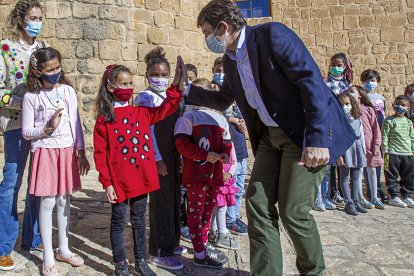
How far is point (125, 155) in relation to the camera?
2914mm

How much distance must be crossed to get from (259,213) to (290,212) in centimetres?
20

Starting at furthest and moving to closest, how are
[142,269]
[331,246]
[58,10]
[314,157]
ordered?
1. [58,10]
2. [331,246]
3. [142,269]
4. [314,157]

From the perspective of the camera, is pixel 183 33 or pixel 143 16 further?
pixel 183 33

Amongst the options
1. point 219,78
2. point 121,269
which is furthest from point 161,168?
point 219,78

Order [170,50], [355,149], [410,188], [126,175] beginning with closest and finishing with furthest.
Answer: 1. [126,175]
2. [355,149]
3. [410,188]
4. [170,50]

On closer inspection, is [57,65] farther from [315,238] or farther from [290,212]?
[315,238]

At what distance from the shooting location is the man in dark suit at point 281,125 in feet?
7.61

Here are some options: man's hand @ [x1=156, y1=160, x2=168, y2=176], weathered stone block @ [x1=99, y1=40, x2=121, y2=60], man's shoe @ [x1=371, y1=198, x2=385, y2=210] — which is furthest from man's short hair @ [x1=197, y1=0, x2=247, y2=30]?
weathered stone block @ [x1=99, y1=40, x2=121, y2=60]

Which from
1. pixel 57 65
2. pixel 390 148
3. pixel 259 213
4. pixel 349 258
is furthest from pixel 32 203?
pixel 390 148

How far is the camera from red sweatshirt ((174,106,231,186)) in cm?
323

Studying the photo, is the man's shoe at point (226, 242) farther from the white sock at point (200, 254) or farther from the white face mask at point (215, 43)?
the white face mask at point (215, 43)

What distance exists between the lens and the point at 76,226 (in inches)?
164

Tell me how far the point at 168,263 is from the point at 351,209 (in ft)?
8.82

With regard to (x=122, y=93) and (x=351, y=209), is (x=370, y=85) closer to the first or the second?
(x=351, y=209)
